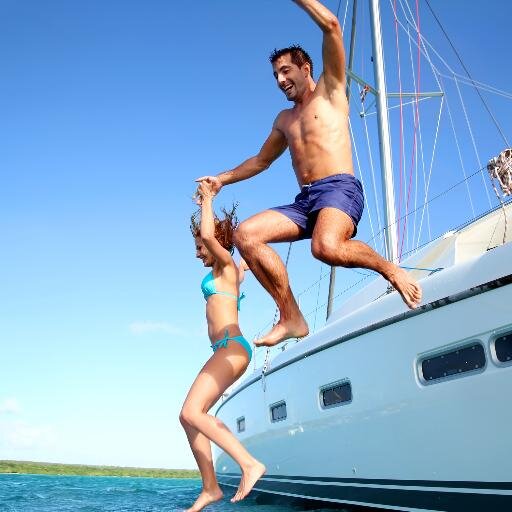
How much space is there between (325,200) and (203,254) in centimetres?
111

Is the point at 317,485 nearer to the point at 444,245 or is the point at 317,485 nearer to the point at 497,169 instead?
the point at 444,245

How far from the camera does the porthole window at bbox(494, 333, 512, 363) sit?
4.05 m

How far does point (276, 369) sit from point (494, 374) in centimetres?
385

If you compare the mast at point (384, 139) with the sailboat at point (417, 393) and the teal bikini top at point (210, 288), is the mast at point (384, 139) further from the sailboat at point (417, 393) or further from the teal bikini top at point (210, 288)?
the teal bikini top at point (210, 288)

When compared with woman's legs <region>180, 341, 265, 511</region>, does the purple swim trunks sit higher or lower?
higher

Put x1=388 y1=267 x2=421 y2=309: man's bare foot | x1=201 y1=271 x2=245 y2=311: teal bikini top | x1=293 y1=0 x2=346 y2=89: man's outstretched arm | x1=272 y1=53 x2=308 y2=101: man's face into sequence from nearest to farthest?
x1=388 y1=267 x2=421 y2=309: man's bare foot → x1=293 y1=0 x2=346 y2=89: man's outstretched arm → x1=272 y1=53 x2=308 y2=101: man's face → x1=201 y1=271 x2=245 y2=311: teal bikini top

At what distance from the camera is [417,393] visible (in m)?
4.80

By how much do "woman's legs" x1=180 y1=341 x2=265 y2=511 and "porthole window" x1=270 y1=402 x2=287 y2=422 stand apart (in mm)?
3426

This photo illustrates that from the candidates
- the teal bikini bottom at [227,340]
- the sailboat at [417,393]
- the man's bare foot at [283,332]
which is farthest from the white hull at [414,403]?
the teal bikini bottom at [227,340]

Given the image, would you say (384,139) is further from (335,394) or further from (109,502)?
(109,502)

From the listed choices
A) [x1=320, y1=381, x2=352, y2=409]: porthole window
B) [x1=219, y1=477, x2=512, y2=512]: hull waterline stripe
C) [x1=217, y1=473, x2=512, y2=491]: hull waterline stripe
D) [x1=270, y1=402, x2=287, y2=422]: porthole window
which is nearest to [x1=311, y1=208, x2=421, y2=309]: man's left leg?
[x1=217, y1=473, x2=512, y2=491]: hull waterline stripe

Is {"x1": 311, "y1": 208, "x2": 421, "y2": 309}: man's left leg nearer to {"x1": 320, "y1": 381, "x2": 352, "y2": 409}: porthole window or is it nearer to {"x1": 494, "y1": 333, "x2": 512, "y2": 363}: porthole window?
{"x1": 494, "y1": 333, "x2": 512, "y2": 363}: porthole window

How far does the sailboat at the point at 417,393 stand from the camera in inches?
164

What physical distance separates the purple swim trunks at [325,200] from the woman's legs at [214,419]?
0.94 metres
